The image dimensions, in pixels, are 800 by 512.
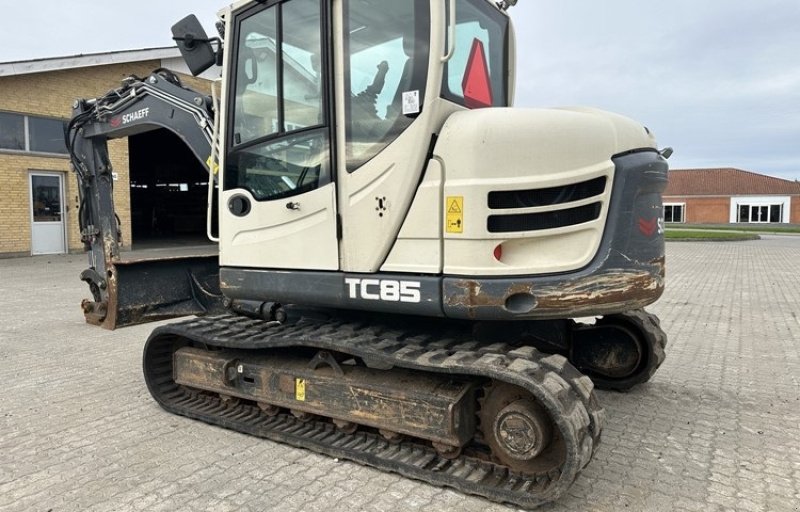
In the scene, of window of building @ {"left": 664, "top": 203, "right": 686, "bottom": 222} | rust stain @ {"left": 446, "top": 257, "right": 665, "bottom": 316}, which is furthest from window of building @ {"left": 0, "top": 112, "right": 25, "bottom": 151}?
window of building @ {"left": 664, "top": 203, "right": 686, "bottom": 222}

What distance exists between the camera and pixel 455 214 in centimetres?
304

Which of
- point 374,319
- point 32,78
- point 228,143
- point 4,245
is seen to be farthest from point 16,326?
point 32,78

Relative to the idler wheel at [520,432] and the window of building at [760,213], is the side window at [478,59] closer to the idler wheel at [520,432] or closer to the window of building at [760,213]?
the idler wheel at [520,432]

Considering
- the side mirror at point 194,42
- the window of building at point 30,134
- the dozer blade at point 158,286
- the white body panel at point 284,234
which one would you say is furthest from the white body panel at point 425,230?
the window of building at point 30,134

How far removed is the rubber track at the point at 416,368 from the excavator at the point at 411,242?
0.5 inches

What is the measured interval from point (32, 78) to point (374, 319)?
16.1 metres

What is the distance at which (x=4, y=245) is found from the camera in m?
15.6

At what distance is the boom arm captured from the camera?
5184 millimetres

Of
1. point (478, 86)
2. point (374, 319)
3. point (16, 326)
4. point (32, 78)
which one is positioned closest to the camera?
point (478, 86)

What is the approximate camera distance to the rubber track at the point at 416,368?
2.81 metres

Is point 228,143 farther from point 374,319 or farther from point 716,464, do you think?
point 716,464

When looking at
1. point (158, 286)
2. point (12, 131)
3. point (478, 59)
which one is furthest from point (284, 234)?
point (12, 131)

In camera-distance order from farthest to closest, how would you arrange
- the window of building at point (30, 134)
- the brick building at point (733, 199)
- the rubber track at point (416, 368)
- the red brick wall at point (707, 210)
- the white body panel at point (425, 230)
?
the red brick wall at point (707, 210), the brick building at point (733, 199), the window of building at point (30, 134), the white body panel at point (425, 230), the rubber track at point (416, 368)

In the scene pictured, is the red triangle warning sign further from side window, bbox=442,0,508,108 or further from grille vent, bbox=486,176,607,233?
grille vent, bbox=486,176,607,233
